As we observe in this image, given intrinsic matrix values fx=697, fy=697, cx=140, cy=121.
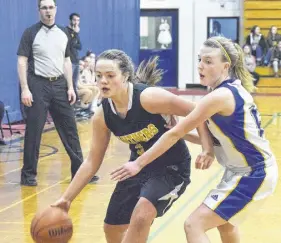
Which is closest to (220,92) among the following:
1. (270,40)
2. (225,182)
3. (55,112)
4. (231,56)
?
(231,56)

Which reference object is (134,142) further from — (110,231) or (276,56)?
(276,56)

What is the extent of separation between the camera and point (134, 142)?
4.32m

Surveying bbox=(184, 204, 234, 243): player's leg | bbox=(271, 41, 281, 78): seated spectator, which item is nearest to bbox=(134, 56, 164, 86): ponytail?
bbox=(184, 204, 234, 243): player's leg

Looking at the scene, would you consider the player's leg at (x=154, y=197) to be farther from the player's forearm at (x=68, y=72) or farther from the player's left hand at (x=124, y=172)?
the player's forearm at (x=68, y=72)

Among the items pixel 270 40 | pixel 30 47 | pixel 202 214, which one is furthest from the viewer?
pixel 270 40

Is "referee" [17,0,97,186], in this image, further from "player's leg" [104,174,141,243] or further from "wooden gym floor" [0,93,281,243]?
"player's leg" [104,174,141,243]

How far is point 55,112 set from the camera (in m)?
7.66

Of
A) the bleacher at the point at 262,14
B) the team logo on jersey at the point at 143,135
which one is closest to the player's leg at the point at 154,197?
the team logo on jersey at the point at 143,135

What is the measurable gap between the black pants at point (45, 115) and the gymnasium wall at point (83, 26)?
5227 millimetres

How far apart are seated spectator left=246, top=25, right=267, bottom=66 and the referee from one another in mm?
15428

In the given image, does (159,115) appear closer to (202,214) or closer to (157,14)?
(202,214)

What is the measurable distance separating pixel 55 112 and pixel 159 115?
11.5 ft

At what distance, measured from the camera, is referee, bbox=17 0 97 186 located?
24.9ft

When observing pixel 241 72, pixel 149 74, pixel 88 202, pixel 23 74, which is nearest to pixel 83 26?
pixel 23 74
